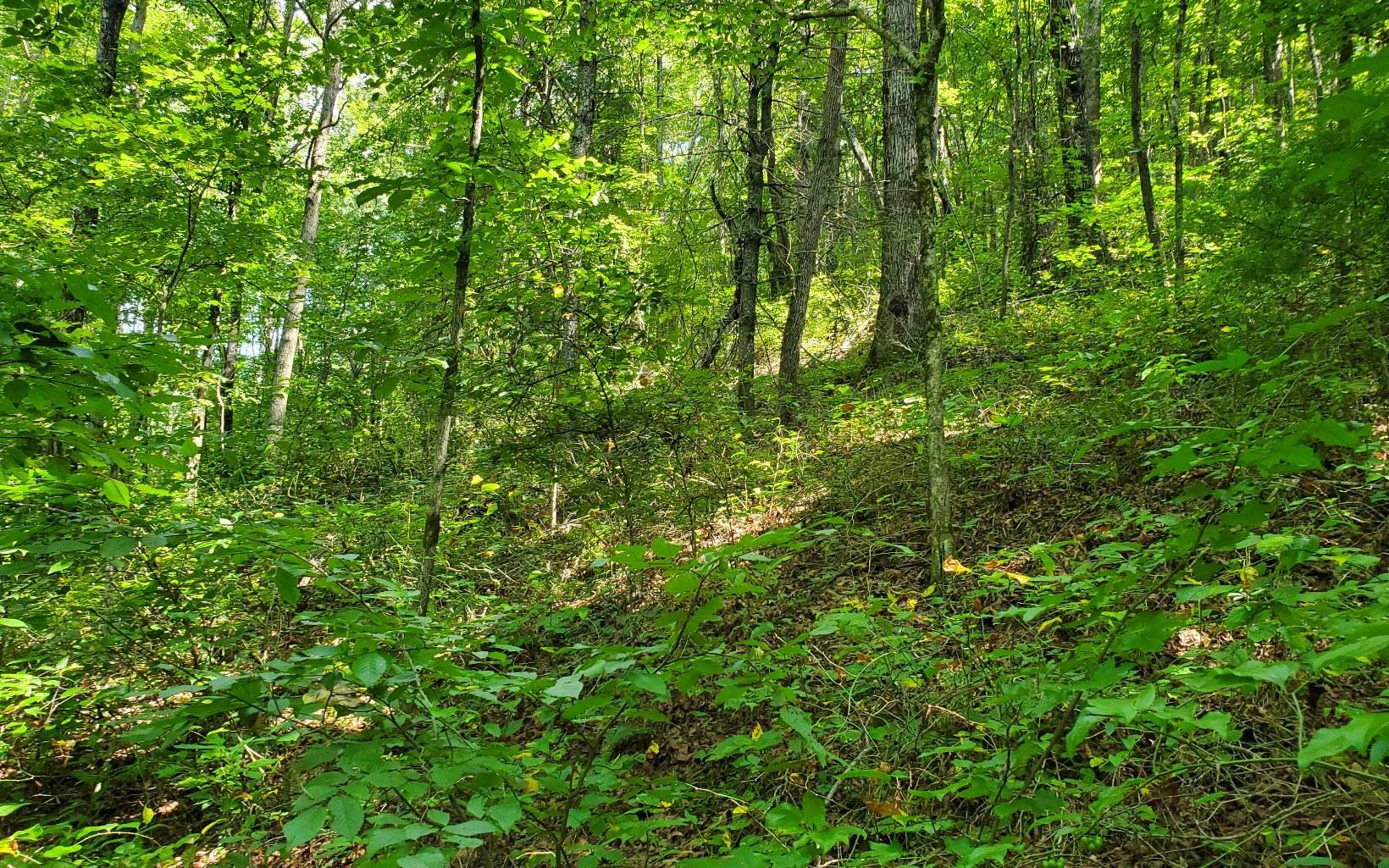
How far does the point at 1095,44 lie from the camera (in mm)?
11344

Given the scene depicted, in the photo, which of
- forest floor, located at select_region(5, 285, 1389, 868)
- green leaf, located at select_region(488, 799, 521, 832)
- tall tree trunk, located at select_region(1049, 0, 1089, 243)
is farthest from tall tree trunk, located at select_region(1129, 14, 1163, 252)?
green leaf, located at select_region(488, 799, 521, 832)

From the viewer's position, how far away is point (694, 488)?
6551mm

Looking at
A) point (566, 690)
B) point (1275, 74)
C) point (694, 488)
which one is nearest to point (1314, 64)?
point (1275, 74)

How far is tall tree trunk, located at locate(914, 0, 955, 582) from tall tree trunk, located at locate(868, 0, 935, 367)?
234cm

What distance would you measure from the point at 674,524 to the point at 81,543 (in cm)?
509

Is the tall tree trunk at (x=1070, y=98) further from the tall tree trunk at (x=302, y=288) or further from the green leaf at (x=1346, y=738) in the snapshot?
the tall tree trunk at (x=302, y=288)

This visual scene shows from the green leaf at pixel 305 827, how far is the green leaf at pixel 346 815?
0.07 feet

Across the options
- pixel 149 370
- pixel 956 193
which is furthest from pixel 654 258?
pixel 956 193

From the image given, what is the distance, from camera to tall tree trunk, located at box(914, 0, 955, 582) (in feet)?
15.1

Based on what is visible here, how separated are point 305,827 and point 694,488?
533 cm

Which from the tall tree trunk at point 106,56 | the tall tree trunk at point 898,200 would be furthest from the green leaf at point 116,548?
the tall tree trunk at point 106,56

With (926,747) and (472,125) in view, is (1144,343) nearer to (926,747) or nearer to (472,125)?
(926,747)

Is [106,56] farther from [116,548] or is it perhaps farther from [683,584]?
[683,584]

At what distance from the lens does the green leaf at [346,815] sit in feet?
4.18
